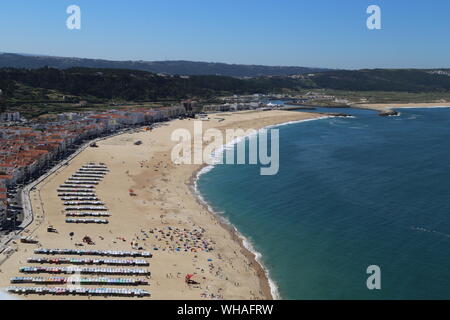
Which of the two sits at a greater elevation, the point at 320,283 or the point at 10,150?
the point at 10,150

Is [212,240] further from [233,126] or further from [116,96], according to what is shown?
[116,96]

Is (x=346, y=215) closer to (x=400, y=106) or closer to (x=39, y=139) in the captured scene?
(x=39, y=139)

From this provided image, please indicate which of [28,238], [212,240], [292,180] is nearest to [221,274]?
[212,240]

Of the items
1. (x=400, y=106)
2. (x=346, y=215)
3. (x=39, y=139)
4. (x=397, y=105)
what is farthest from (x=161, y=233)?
(x=397, y=105)

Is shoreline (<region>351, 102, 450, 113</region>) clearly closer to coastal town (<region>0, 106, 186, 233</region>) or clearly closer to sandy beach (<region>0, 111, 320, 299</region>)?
coastal town (<region>0, 106, 186, 233</region>)

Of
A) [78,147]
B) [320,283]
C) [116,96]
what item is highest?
[116,96]

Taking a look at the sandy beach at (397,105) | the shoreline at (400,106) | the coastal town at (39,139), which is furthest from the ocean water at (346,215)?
the sandy beach at (397,105)

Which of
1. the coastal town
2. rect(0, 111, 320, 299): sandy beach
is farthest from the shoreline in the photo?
rect(0, 111, 320, 299): sandy beach

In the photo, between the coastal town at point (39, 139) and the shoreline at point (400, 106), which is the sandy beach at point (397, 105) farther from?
the coastal town at point (39, 139)
